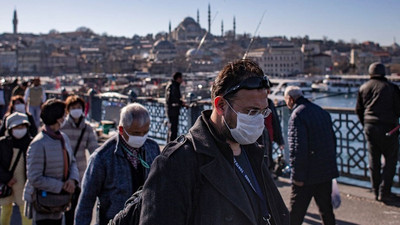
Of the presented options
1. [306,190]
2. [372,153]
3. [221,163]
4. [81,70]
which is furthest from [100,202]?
[81,70]

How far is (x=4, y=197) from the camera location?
3.47 m

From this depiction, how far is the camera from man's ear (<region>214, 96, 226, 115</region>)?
158 centimetres

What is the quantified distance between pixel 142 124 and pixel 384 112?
8.07 feet

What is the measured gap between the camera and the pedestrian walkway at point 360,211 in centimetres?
384

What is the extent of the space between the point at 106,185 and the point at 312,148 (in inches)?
57.1

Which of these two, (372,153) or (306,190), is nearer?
(306,190)

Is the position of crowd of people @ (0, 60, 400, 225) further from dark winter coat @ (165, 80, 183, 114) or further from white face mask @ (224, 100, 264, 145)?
dark winter coat @ (165, 80, 183, 114)

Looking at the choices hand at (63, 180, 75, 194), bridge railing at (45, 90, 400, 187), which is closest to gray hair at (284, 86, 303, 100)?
hand at (63, 180, 75, 194)

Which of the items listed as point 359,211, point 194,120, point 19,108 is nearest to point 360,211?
point 359,211

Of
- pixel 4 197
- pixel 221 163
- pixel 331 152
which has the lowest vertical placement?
pixel 4 197

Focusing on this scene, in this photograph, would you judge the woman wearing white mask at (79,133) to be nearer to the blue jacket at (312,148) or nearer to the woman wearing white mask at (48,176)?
the woman wearing white mask at (48,176)

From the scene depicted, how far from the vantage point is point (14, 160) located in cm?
347

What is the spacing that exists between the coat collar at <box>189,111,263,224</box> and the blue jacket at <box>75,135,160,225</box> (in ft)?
3.15

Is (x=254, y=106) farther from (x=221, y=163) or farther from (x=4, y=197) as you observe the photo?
(x=4, y=197)
